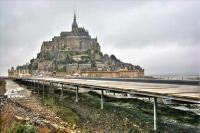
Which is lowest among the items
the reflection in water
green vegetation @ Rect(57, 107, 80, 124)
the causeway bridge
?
green vegetation @ Rect(57, 107, 80, 124)

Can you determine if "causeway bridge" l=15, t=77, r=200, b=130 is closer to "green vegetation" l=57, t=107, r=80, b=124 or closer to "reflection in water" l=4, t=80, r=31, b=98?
"green vegetation" l=57, t=107, r=80, b=124

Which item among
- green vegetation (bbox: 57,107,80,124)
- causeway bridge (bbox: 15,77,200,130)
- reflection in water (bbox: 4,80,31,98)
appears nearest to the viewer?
causeway bridge (bbox: 15,77,200,130)

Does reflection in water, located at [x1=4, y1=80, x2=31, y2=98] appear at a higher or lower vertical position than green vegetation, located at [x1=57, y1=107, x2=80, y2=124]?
higher

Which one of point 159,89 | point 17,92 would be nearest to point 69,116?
Answer: point 159,89

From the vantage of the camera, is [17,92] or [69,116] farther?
[17,92]

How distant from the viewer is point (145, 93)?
83.4 feet

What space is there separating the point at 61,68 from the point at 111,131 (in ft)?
567

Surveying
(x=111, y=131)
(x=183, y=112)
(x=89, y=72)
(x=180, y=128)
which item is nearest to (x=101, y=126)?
(x=111, y=131)

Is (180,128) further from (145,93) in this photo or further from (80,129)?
(80,129)

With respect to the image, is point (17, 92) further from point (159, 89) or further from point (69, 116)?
point (159, 89)

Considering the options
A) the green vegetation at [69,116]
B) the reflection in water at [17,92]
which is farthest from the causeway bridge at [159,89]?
the reflection in water at [17,92]

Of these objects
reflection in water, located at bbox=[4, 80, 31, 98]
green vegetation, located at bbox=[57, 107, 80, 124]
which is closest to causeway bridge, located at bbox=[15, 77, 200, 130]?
green vegetation, located at bbox=[57, 107, 80, 124]

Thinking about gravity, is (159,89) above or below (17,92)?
above

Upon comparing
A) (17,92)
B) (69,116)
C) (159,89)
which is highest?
(159,89)
